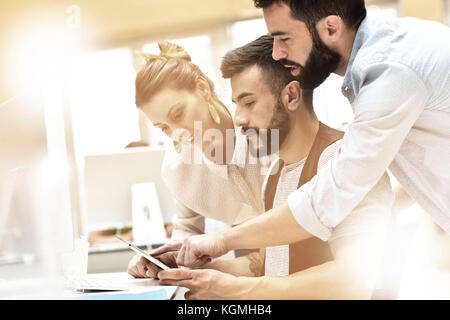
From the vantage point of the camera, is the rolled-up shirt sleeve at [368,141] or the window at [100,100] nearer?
the rolled-up shirt sleeve at [368,141]

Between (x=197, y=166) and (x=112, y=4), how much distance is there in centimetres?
55

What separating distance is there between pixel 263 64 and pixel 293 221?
429mm

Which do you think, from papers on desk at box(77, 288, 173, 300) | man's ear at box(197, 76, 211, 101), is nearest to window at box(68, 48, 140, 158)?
man's ear at box(197, 76, 211, 101)

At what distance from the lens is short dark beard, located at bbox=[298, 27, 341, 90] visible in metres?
1.20

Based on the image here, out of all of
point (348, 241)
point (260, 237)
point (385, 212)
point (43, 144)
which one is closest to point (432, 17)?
point (385, 212)

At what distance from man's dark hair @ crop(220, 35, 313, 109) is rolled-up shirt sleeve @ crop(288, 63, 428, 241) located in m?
0.21

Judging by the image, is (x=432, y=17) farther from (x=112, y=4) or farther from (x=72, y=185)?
(x=72, y=185)

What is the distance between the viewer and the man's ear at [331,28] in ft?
3.87

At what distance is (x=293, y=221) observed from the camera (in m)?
1.14

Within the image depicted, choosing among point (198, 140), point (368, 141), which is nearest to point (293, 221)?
point (368, 141)

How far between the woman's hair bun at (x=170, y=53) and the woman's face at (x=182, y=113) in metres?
0.10

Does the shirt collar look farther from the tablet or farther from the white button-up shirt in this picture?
the tablet

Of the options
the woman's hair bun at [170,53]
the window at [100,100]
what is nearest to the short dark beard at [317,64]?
the woman's hair bun at [170,53]

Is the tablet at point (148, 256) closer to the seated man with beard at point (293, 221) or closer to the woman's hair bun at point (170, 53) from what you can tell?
the seated man with beard at point (293, 221)
